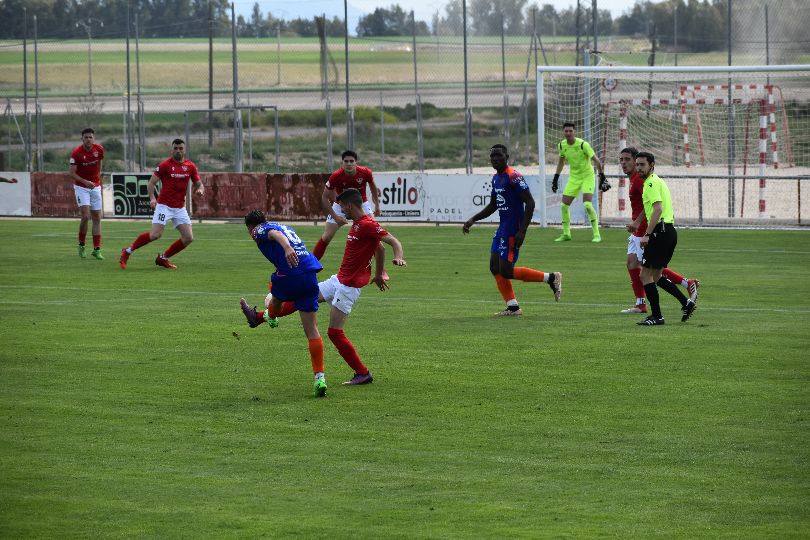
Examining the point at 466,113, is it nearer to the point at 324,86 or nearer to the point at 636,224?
the point at 324,86

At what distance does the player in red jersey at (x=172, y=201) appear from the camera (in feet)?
73.0

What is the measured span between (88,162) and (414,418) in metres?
14.8

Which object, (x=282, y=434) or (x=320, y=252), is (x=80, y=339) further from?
(x=320, y=252)

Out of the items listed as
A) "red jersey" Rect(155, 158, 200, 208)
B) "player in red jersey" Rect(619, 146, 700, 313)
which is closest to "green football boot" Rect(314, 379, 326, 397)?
"player in red jersey" Rect(619, 146, 700, 313)

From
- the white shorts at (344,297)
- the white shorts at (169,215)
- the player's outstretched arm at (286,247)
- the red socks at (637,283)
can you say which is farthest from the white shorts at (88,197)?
the player's outstretched arm at (286,247)

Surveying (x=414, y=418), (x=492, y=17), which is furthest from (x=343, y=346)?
(x=492, y=17)

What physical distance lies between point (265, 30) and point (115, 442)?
36389mm

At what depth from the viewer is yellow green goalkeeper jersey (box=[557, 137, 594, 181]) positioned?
25406 millimetres

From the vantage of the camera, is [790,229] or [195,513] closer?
[195,513]

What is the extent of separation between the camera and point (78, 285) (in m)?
19.8

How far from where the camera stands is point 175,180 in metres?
22.5

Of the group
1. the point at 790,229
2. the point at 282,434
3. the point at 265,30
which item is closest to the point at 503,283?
the point at 282,434

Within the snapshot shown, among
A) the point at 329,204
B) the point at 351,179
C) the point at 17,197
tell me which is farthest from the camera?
the point at 17,197

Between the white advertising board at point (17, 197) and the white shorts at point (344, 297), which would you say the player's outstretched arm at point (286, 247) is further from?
the white advertising board at point (17, 197)
